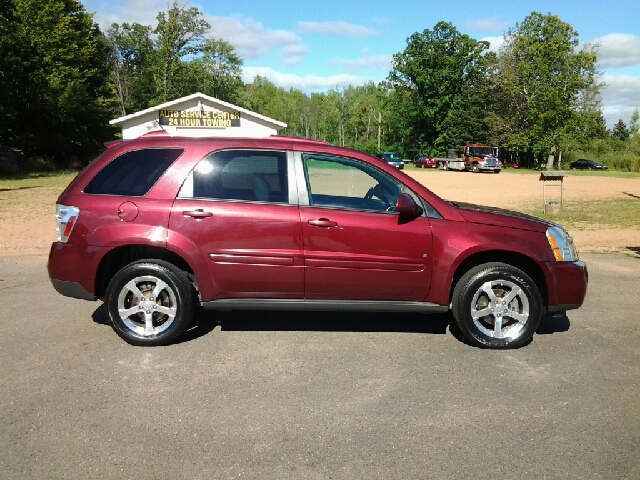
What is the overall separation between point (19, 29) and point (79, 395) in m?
48.7

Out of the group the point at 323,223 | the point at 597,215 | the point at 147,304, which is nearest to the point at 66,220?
the point at 147,304

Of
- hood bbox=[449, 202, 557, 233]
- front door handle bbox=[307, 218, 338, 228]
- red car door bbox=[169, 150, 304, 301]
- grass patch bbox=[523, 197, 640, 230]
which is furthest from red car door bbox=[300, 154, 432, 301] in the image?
grass patch bbox=[523, 197, 640, 230]

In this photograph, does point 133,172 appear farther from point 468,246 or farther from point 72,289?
point 468,246

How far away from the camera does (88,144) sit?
5069 cm

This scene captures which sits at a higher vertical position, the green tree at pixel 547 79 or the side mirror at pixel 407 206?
the green tree at pixel 547 79

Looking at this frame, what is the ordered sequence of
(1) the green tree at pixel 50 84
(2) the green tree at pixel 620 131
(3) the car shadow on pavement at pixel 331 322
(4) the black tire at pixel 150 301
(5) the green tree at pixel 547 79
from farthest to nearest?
(2) the green tree at pixel 620 131 → (5) the green tree at pixel 547 79 → (1) the green tree at pixel 50 84 → (3) the car shadow on pavement at pixel 331 322 → (4) the black tire at pixel 150 301

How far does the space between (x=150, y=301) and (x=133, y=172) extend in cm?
114

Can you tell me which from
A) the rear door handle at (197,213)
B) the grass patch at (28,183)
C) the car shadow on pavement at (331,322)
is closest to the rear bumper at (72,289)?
the rear door handle at (197,213)

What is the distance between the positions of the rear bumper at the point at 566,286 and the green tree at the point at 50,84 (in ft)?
141

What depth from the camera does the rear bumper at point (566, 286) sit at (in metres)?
4.88

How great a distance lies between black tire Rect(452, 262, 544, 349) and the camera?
484 cm

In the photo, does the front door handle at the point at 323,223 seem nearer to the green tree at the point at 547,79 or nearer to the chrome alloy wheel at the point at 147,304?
the chrome alloy wheel at the point at 147,304

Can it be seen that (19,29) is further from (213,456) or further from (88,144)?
(213,456)

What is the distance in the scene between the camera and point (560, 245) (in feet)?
16.2
